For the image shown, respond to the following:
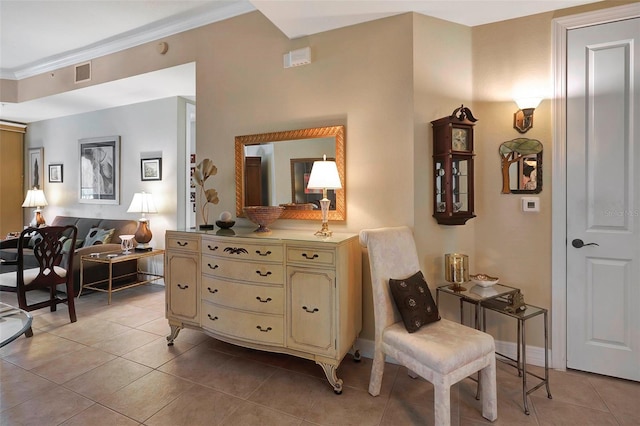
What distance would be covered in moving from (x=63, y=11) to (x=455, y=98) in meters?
3.87

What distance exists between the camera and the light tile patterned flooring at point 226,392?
1.85 metres

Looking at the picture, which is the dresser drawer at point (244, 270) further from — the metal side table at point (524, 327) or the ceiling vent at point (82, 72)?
the ceiling vent at point (82, 72)

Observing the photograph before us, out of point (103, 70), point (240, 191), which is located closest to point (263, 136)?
point (240, 191)

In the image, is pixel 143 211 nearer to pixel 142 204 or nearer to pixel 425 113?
pixel 142 204

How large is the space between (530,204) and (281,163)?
2.08 meters

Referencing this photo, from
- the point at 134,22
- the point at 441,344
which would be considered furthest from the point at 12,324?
A: the point at 134,22

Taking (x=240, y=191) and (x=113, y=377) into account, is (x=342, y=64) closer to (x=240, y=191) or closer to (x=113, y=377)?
(x=240, y=191)

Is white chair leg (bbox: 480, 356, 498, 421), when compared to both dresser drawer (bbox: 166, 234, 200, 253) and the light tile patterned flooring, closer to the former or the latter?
the light tile patterned flooring

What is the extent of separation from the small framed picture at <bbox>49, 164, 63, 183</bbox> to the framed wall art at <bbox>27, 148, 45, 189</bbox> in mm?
255

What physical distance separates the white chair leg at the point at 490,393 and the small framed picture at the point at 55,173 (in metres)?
7.18

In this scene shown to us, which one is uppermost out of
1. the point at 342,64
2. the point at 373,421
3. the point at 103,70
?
the point at 103,70

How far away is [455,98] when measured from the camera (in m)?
2.56

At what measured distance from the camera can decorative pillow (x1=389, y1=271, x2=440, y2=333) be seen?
1.95 meters

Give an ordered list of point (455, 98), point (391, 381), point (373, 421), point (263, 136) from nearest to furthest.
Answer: point (373, 421)
point (391, 381)
point (455, 98)
point (263, 136)
